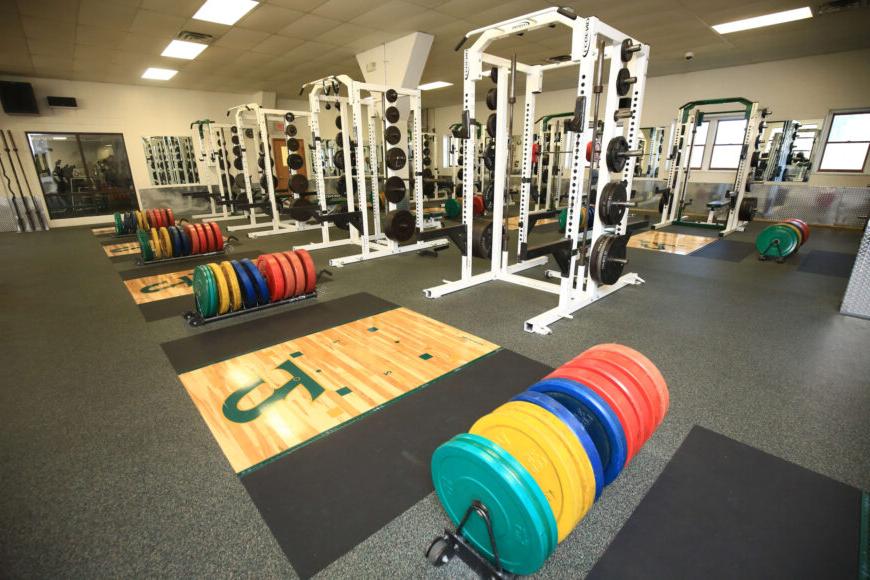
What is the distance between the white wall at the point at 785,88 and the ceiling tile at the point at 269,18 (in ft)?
17.7

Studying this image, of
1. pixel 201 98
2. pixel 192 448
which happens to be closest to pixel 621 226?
pixel 192 448

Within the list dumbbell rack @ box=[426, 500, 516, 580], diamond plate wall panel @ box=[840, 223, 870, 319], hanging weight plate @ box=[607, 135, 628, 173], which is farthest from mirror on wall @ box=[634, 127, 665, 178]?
dumbbell rack @ box=[426, 500, 516, 580]

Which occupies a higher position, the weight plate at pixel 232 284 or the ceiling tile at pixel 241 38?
the ceiling tile at pixel 241 38

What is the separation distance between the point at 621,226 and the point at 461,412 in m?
2.19

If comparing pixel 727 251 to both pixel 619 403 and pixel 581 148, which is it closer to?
pixel 581 148

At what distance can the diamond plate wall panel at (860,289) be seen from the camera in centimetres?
299

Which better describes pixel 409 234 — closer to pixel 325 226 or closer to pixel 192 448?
pixel 325 226

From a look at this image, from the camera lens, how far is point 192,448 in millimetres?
1776

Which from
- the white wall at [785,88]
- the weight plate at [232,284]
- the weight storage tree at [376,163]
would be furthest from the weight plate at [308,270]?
the white wall at [785,88]

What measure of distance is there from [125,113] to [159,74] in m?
1.75

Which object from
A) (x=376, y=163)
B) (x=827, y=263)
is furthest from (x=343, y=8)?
(x=827, y=263)

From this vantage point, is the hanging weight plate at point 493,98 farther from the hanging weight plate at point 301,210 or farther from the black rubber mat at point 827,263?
the black rubber mat at point 827,263

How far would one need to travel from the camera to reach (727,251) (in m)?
5.27

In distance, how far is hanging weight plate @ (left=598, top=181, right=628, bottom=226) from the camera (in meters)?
2.99
